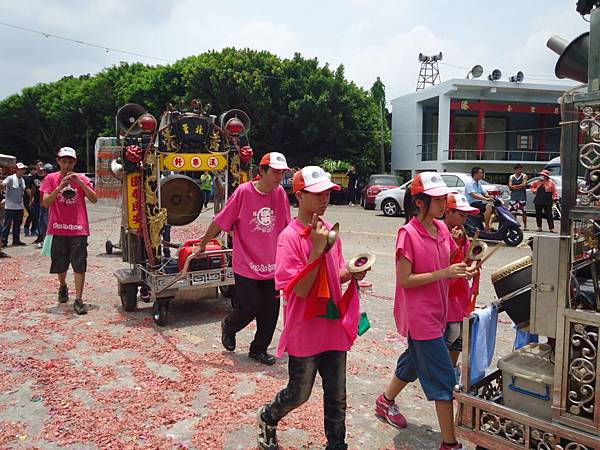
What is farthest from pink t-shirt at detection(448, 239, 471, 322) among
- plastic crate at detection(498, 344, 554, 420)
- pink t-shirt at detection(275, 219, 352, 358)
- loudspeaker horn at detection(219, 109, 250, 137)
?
loudspeaker horn at detection(219, 109, 250, 137)

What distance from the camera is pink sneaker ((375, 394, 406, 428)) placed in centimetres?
352

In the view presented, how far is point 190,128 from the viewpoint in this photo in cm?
607

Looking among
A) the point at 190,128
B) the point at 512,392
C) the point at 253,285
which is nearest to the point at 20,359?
the point at 253,285

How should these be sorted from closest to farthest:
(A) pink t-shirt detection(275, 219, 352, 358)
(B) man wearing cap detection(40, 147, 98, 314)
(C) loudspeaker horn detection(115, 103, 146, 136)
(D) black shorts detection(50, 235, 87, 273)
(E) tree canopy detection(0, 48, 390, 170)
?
(A) pink t-shirt detection(275, 219, 352, 358)
(C) loudspeaker horn detection(115, 103, 146, 136)
(B) man wearing cap detection(40, 147, 98, 314)
(D) black shorts detection(50, 235, 87, 273)
(E) tree canopy detection(0, 48, 390, 170)

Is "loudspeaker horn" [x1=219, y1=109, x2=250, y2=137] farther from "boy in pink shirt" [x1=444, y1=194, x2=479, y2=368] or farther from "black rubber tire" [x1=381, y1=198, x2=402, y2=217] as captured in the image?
"black rubber tire" [x1=381, y1=198, x2=402, y2=217]

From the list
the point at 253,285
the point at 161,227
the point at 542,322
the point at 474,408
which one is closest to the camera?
the point at 542,322

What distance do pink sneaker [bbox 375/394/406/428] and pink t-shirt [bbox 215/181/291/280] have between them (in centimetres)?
156

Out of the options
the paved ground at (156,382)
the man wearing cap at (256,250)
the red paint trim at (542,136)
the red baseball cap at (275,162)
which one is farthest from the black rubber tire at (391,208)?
the red paint trim at (542,136)

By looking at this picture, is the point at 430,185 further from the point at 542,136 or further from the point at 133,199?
A: the point at 542,136

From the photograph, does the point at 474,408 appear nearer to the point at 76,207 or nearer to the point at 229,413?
the point at 229,413

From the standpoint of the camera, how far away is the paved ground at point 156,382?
3.41 m

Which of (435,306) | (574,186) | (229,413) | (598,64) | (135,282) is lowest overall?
(229,413)

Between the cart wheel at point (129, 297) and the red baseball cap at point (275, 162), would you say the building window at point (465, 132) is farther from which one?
the red baseball cap at point (275, 162)

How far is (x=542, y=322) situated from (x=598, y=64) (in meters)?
1.18
